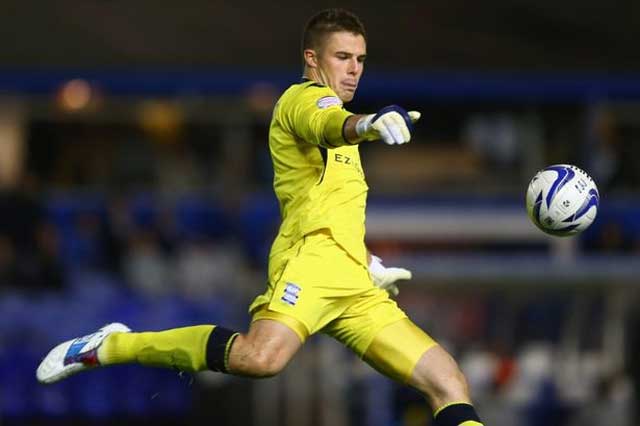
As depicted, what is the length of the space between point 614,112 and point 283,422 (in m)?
5.43

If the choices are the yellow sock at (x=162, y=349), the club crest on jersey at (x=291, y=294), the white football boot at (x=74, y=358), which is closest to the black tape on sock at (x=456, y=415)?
the club crest on jersey at (x=291, y=294)

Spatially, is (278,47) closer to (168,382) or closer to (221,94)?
(221,94)

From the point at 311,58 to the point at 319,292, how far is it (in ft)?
3.74

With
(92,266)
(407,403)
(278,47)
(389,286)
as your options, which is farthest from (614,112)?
(389,286)

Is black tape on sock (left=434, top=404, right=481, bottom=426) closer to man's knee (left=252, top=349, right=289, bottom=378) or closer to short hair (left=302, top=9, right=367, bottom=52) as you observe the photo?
man's knee (left=252, top=349, right=289, bottom=378)

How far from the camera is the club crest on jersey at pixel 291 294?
716cm

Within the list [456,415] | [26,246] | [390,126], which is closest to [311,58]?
[390,126]

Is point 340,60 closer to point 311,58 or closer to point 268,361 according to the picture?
point 311,58

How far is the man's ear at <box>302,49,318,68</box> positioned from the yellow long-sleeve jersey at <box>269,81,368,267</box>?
0.53 ft

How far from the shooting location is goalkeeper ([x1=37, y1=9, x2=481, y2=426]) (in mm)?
7141

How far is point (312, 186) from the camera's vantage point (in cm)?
734

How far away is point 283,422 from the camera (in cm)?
1333

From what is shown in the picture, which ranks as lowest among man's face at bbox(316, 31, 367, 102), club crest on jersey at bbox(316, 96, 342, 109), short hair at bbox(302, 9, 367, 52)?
club crest on jersey at bbox(316, 96, 342, 109)

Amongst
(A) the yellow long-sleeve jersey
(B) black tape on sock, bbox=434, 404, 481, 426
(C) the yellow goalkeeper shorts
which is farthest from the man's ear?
(B) black tape on sock, bbox=434, 404, 481, 426
